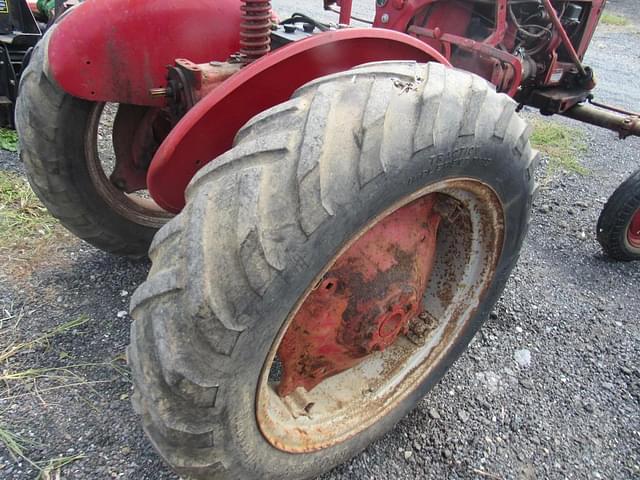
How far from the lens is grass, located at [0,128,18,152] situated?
12.1ft

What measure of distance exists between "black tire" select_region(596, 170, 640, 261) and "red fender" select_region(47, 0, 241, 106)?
→ 2.36 metres

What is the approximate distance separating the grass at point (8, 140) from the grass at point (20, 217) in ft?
1.73

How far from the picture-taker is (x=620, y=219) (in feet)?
10.1

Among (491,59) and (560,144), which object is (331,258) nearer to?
(491,59)

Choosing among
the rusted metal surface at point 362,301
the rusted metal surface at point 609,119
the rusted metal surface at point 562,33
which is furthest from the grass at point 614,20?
the rusted metal surface at point 362,301

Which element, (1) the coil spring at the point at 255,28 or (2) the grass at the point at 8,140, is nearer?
(1) the coil spring at the point at 255,28

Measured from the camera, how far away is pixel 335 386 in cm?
191

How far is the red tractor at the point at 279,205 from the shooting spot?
→ 116cm

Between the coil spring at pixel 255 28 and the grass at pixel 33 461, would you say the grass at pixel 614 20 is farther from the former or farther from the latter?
the grass at pixel 33 461

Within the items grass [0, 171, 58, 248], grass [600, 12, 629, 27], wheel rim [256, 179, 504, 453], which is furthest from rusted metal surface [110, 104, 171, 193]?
grass [600, 12, 629, 27]

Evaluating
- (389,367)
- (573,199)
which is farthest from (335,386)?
(573,199)

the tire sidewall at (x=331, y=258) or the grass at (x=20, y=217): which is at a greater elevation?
the tire sidewall at (x=331, y=258)

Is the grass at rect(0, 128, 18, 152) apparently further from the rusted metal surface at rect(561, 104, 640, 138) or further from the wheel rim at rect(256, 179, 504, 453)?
the rusted metal surface at rect(561, 104, 640, 138)

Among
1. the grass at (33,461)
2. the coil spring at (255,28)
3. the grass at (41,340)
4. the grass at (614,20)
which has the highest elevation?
the coil spring at (255,28)
